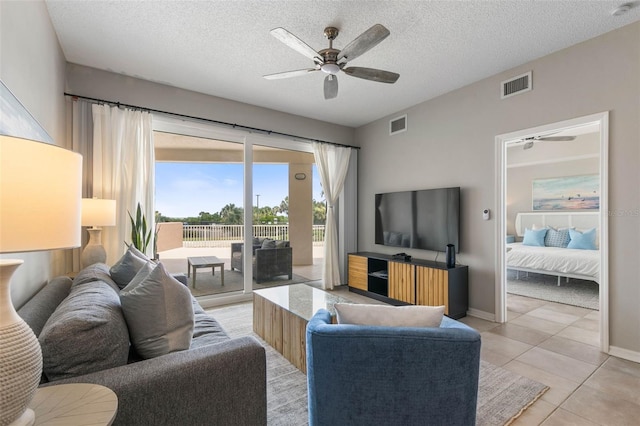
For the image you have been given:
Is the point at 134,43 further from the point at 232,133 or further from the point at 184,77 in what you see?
the point at 232,133

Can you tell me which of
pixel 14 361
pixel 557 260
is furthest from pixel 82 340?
pixel 557 260

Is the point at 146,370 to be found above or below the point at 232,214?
below

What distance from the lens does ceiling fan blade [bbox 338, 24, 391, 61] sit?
211cm

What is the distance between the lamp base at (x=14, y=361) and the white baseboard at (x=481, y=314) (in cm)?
397

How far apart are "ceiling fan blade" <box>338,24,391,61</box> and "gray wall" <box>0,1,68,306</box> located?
1991mm

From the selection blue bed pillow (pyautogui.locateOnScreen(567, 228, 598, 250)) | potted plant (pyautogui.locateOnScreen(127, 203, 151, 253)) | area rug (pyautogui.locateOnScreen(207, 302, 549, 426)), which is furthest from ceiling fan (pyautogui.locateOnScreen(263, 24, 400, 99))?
blue bed pillow (pyautogui.locateOnScreen(567, 228, 598, 250))

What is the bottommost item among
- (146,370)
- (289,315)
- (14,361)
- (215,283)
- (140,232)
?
(215,283)

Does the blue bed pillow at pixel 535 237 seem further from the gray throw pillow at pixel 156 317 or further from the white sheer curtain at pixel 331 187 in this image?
the gray throw pillow at pixel 156 317

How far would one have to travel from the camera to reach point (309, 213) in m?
5.18

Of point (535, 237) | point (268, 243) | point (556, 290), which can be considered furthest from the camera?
point (535, 237)

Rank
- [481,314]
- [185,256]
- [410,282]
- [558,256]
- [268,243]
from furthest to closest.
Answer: [558,256]
[268,243]
[185,256]
[410,282]
[481,314]

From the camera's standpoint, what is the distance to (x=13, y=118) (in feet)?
4.94

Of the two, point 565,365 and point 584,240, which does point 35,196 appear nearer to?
point 565,365

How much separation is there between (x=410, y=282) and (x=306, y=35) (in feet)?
10.2
